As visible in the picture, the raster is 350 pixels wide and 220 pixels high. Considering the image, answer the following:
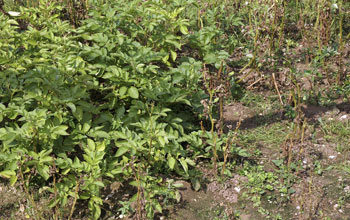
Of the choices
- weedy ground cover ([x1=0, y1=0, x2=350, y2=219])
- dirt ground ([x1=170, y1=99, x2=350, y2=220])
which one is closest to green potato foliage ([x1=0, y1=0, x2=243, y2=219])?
weedy ground cover ([x1=0, y1=0, x2=350, y2=219])

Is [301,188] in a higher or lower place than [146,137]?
lower

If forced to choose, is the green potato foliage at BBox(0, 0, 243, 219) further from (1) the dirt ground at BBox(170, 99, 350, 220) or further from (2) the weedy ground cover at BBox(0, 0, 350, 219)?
(1) the dirt ground at BBox(170, 99, 350, 220)

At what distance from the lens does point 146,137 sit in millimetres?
3406

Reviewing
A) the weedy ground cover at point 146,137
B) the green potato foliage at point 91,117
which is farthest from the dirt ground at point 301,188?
the green potato foliage at point 91,117

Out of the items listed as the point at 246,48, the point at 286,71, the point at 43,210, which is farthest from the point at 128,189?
the point at 246,48

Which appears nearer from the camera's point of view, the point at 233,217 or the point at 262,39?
the point at 233,217

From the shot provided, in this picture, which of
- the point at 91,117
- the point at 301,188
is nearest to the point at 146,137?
the point at 91,117

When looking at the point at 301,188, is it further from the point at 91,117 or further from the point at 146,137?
the point at 91,117

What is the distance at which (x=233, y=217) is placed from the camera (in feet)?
10.9

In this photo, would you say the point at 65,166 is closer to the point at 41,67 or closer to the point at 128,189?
the point at 128,189

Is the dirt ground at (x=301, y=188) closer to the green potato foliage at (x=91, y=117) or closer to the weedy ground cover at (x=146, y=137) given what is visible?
the weedy ground cover at (x=146, y=137)

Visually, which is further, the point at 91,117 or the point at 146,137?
the point at 91,117

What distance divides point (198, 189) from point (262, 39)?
7.76 ft

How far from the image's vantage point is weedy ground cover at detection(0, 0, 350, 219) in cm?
333
